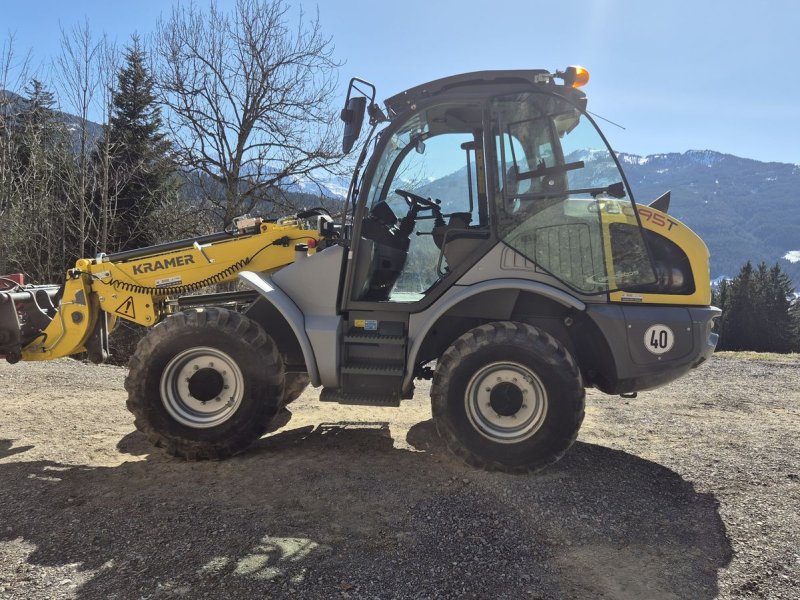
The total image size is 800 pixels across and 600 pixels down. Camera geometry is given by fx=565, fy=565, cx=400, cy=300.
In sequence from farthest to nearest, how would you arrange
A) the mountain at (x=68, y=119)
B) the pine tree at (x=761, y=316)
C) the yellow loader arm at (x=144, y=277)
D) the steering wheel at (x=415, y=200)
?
the pine tree at (x=761, y=316) < the mountain at (x=68, y=119) < the steering wheel at (x=415, y=200) < the yellow loader arm at (x=144, y=277)

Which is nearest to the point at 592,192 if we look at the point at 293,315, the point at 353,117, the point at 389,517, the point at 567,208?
the point at 567,208

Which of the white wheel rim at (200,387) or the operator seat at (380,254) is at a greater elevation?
the operator seat at (380,254)

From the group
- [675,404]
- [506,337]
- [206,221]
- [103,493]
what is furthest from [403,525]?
[206,221]

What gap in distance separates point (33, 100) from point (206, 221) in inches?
216

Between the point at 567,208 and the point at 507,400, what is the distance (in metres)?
1.51

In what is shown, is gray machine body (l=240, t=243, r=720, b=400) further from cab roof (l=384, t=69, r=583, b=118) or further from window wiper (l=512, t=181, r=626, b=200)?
cab roof (l=384, t=69, r=583, b=118)

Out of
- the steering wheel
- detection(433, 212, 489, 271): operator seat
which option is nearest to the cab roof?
the steering wheel

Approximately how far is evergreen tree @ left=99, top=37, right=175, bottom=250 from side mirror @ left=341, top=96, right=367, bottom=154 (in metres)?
12.8

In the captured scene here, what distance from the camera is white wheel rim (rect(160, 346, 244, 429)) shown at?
4375mm

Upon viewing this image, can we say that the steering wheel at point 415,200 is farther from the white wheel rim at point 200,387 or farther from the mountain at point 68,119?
the mountain at point 68,119

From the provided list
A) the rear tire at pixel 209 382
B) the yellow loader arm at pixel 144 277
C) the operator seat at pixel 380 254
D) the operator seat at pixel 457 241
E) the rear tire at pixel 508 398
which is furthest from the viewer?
the yellow loader arm at pixel 144 277

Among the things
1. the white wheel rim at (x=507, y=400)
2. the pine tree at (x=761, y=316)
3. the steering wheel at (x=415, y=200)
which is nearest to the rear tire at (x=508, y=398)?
the white wheel rim at (x=507, y=400)

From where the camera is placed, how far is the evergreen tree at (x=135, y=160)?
16.0m

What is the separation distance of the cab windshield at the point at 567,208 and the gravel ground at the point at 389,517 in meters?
1.54
